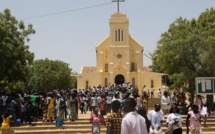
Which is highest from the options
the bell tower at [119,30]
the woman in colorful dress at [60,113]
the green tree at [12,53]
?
the bell tower at [119,30]

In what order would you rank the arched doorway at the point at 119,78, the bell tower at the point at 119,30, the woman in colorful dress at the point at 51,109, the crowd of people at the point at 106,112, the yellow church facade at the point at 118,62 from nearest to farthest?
1. the crowd of people at the point at 106,112
2. the woman in colorful dress at the point at 51,109
3. the yellow church facade at the point at 118,62
4. the arched doorway at the point at 119,78
5. the bell tower at the point at 119,30

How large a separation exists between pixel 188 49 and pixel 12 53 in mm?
12608

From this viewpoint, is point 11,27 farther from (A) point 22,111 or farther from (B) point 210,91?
(B) point 210,91

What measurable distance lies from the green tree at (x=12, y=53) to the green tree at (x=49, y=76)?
3884 cm

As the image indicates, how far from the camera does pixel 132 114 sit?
5734 millimetres

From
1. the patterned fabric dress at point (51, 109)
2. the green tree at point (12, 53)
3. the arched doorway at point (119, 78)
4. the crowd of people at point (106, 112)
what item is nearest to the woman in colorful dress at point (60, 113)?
the crowd of people at point (106, 112)

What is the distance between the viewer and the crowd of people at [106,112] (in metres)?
6.01

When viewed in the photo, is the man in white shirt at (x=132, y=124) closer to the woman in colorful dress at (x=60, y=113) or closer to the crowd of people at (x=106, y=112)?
the crowd of people at (x=106, y=112)

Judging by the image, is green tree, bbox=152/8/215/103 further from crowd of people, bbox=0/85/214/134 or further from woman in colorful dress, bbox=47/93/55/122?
woman in colorful dress, bbox=47/93/55/122

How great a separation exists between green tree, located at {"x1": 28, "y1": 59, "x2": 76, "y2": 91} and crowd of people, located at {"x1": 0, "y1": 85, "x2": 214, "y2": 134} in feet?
129

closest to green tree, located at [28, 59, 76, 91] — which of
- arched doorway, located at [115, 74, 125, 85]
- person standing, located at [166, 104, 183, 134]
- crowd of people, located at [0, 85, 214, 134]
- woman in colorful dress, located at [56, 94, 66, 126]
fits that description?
arched doorway, located at [115, 74, 125, 85]

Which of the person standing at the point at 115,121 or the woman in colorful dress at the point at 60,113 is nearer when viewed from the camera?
the person standing at the point at 115,121

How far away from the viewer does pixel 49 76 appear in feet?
212

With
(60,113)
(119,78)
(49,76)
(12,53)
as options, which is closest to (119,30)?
(119,78)
